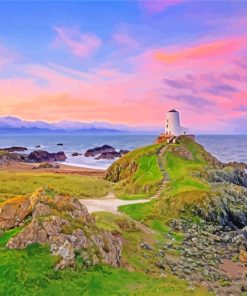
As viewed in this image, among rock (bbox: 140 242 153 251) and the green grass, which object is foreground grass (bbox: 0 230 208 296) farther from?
the green grass

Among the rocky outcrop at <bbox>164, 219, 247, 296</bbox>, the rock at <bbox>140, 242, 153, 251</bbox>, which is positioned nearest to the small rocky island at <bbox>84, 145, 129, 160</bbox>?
the rocky outcrop at <bbox>164, 219, 247, 296</bbox>

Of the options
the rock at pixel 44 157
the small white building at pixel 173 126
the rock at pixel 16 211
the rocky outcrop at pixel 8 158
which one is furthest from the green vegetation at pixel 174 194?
the rock at pixel 44 157

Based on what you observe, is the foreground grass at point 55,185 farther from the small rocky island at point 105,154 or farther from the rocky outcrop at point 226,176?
the small rocky island at point 105,154

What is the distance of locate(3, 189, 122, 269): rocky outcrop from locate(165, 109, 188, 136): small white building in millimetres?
65481

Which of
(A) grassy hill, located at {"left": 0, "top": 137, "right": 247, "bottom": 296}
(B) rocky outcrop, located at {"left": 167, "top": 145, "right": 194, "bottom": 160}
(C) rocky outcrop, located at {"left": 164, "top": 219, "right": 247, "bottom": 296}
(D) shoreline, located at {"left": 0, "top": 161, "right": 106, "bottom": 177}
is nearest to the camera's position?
(A) grassy hill, located at {"left": 0, "top": 137, "right": 247, "bottom": 296}

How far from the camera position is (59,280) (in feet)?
68.7

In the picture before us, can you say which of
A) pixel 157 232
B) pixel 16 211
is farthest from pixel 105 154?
pixel 16 211

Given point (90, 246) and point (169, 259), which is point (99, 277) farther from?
point (169, 259)

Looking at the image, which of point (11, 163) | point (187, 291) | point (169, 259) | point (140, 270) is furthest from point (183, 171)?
point (11, 163)

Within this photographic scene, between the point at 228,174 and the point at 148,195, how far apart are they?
1616 cm

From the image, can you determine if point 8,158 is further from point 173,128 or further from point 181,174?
point 181,174

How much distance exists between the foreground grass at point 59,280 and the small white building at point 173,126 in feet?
228

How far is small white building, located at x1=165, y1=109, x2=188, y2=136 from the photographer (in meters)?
91.6

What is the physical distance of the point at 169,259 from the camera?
Answer: 106 ft
